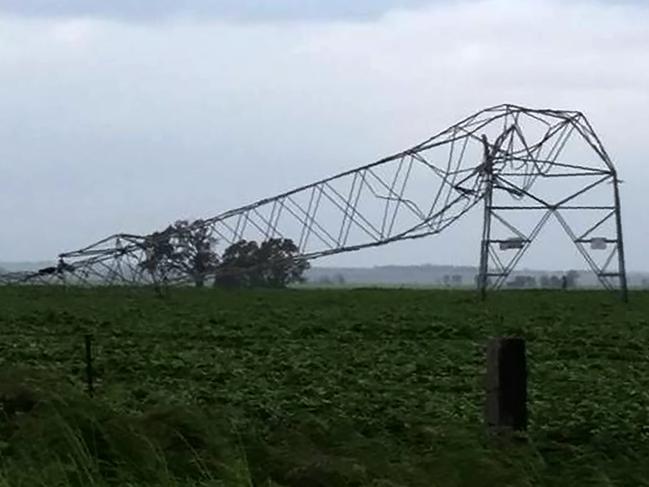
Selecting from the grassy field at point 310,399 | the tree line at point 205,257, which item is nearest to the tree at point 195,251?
→ the tree line at point 205,257

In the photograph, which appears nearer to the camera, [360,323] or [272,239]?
[360,323]

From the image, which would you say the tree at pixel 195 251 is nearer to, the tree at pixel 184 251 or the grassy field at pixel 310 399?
the tree at pixel 184 251

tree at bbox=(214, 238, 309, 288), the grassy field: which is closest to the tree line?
tree at bbox=(214, 238, 309, 288)

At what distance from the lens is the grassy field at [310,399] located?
7.72 m

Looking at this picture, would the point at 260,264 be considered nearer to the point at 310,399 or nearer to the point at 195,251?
the point at 195,251

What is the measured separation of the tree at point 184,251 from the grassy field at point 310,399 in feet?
62.6

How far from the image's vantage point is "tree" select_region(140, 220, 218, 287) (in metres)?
53.7

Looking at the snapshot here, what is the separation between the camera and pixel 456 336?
992 inches

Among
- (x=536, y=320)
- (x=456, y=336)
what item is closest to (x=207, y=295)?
(x=536, y=320)

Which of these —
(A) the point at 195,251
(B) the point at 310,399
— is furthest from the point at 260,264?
(B) the point at 310,399

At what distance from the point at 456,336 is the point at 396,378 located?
342 inches

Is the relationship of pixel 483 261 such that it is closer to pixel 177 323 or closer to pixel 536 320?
pixel 536 320

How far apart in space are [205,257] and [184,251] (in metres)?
0.97

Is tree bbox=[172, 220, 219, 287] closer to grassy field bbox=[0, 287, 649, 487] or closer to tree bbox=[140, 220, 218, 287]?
tree bbox=[140, 220, 218, 287]
